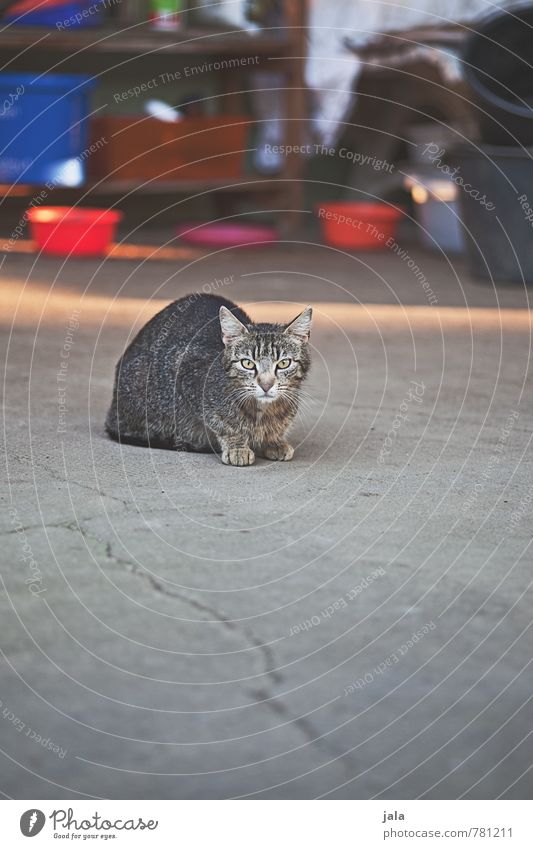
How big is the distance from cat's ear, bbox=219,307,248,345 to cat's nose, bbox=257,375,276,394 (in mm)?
148

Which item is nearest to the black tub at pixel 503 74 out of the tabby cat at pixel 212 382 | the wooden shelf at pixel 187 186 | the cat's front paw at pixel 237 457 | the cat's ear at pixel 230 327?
the wooden shelf at pixel 187 186

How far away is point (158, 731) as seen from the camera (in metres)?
1.79

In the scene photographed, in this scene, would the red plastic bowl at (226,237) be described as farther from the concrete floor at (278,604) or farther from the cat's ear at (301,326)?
the cat's ear at (301,326)

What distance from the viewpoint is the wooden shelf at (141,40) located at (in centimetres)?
689

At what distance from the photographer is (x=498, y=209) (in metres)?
6.22

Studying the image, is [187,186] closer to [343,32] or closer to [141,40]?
[141,40]

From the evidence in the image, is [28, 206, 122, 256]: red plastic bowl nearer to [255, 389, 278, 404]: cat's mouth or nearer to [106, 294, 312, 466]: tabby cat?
[106, 294, 312, 466]: tabby cat

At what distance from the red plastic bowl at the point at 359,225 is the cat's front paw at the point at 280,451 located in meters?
4.21

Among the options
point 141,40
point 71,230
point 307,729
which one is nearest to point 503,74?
point 141,40

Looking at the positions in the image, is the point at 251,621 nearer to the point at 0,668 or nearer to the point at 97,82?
the point at 0,668

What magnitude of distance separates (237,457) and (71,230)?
12.9ft

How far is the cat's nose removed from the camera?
303 cm

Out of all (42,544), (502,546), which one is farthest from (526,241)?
(42,544)

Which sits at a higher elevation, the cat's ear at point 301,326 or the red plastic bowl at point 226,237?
the red plastic bowl at point 226,237
